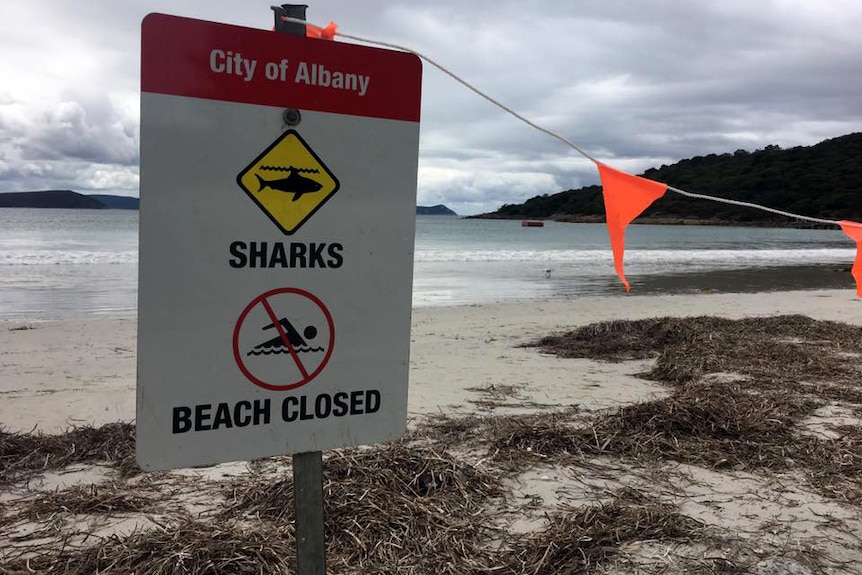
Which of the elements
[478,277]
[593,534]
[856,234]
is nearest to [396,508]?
[593,534]

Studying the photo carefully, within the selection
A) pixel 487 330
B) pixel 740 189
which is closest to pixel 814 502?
pixel 487 330

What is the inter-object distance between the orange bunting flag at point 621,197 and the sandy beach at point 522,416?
120 cm

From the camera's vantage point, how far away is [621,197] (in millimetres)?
2975

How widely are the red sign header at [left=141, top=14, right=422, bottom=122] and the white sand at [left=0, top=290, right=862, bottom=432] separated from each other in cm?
378

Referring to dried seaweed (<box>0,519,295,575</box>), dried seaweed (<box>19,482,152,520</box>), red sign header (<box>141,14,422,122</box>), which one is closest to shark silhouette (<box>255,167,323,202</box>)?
red sign header (<box>141,14,422,122</box>)

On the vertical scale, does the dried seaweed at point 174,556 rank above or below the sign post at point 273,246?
below

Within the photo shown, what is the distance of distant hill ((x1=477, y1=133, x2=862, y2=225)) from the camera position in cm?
8256

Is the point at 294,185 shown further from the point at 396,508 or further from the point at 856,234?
the point at 856,234

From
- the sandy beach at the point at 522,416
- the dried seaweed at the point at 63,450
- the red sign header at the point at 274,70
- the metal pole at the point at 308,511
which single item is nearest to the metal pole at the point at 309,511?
the metal pole at the point at 308,511

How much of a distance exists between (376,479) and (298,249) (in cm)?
203

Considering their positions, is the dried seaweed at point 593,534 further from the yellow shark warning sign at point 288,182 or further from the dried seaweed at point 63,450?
the dried seaweed at point 63,450

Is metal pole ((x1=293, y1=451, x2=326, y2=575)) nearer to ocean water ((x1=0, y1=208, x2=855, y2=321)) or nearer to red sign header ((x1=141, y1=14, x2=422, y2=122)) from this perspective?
red sign header ((x1=141, y1=14, x2=422, y2=122))

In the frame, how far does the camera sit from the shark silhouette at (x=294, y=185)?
142cm

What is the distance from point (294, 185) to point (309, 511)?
0.80 meters
